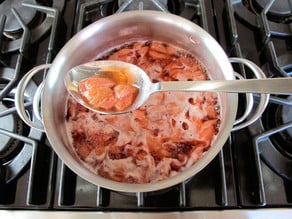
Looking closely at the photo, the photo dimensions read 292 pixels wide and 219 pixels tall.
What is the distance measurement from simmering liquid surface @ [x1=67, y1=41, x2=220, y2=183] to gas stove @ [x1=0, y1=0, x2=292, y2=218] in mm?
33

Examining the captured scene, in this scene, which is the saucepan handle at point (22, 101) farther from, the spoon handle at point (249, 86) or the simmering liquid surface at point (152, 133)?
the spoon handle at point (249, 86)

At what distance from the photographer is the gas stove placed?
0.56m

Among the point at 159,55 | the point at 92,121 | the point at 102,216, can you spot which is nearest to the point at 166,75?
the point at 159,55

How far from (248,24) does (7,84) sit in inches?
18.0

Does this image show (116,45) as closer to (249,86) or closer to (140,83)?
(140,83)

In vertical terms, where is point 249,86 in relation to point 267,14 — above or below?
below

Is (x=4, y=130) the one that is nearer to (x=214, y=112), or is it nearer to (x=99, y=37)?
(x=99, y=37)

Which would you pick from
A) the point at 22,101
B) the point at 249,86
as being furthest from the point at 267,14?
the point at 22,101

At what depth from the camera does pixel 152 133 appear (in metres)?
0.60

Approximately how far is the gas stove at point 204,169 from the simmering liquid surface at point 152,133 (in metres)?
0.03

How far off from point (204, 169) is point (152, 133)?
Answer: 0.33 ft

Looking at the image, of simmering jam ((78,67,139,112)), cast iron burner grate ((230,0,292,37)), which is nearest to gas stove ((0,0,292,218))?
cast iron burner grate ((230,0,292,37))

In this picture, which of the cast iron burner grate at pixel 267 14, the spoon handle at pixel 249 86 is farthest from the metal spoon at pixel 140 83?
the cast iron burner grate at pixel 267 14

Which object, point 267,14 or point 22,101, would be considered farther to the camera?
point 267,14
